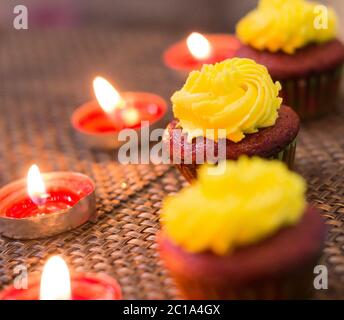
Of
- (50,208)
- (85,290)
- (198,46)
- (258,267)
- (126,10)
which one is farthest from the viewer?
(126,10)

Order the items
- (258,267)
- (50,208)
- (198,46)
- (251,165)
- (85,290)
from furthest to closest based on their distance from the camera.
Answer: (198,46) < (50,208) < (85,290) < (251,165) < (258,267)

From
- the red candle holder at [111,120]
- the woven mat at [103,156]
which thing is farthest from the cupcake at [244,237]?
the red candle holder at [111,120]

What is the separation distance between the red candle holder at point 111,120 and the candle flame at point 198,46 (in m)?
0.26

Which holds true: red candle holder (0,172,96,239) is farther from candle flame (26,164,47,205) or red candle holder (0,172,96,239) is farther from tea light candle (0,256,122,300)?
tea light candle (0,256,122,300)

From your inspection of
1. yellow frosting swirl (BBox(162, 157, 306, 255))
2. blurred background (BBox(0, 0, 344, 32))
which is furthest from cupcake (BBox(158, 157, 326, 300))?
blurred background (BBox(0, 0, 344, 32))

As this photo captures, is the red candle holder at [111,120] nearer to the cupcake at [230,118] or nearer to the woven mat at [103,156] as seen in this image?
the woven mat at [103,156]

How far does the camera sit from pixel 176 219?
4.28 ft

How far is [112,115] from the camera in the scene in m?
2.15

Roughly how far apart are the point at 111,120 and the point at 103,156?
5.0 inches

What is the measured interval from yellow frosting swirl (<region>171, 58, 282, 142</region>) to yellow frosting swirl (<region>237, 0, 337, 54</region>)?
1.44 ft

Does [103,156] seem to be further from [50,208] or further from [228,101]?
[228,101]

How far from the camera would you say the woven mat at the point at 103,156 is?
1.61 metres

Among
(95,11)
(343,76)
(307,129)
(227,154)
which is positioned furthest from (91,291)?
(95,11)

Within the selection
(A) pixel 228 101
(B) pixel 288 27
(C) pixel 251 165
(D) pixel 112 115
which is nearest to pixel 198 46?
(B) pixel 288 27
